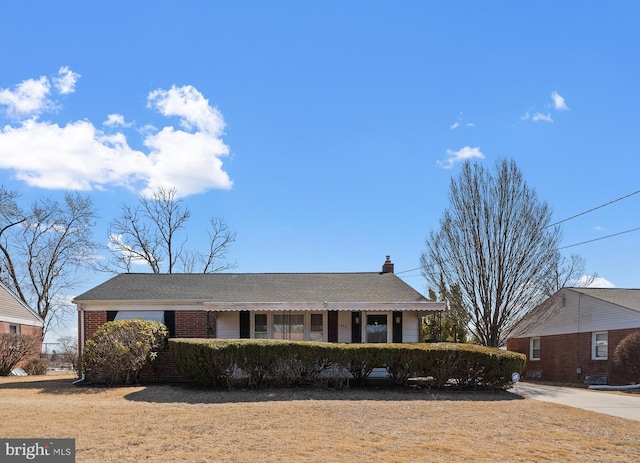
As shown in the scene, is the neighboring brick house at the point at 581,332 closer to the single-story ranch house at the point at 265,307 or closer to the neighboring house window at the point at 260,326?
the single-story ranch house at the point at 265,307

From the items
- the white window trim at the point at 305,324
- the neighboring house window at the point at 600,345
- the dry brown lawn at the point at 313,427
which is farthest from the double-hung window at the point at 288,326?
the neighboring house window at the point at 600,345

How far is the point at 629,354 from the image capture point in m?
19.5

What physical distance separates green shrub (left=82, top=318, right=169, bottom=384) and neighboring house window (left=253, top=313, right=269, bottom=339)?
385 centimetres

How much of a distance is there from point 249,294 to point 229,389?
5.32 metres

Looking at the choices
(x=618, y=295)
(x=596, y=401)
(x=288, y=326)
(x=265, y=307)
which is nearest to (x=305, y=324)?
(x=288, y=326)

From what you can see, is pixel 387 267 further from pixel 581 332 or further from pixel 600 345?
pixel 600 345

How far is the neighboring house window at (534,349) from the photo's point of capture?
27873mm

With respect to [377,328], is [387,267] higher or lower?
higher

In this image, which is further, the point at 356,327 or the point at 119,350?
the point at 356,327

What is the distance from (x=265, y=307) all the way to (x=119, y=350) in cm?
466

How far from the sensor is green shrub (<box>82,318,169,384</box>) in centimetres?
1522

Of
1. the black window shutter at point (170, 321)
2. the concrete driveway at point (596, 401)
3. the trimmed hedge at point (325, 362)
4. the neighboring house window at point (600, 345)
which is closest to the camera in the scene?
the concrete driveway at point (596, 401)

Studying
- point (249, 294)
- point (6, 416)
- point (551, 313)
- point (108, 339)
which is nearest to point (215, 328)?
point (249, 294)

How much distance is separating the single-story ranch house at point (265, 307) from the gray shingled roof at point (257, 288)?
0.11ft
